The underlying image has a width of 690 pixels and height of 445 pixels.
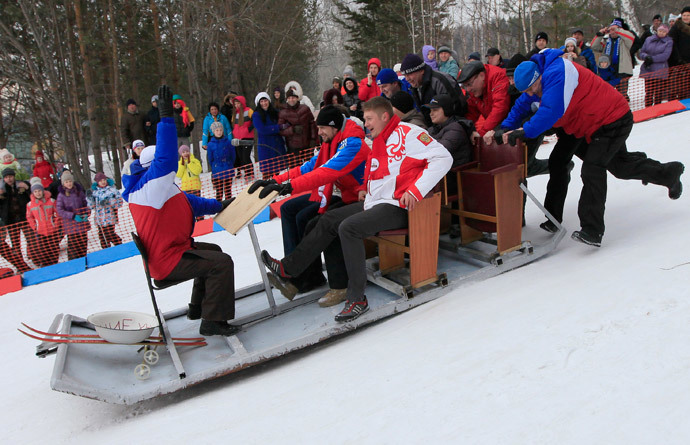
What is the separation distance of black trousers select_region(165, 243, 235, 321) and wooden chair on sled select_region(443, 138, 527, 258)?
78.5 inches

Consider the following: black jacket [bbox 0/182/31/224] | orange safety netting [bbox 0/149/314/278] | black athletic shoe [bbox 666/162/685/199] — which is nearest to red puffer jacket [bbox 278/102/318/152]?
orange safety netting [bbox 0/149/314/278]

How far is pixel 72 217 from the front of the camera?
8289 mm

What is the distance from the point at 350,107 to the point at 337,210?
5886 millimetres

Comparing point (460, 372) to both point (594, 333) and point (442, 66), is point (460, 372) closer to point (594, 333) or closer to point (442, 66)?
point (594, 333)

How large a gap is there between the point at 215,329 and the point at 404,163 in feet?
6.50

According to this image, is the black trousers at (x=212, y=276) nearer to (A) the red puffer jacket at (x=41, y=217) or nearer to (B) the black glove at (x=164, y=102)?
(B) the black glove at (x=164, y=102)

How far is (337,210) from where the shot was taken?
410cm

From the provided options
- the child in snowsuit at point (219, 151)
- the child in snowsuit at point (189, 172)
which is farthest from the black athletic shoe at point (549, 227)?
the child in snowsuit at point (219, 151)

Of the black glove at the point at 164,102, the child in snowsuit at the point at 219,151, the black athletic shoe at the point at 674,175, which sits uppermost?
the black glove at the point at 164,102

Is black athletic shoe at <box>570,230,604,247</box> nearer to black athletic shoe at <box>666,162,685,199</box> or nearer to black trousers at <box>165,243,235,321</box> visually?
black athletic shoe at <box>666,162,685,199</box>

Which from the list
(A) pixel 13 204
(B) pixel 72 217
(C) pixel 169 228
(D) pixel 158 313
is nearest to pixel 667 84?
(C) pixel 169 228

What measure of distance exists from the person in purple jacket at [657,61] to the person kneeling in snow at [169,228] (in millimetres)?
10615

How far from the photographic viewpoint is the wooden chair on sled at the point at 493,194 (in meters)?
4.23

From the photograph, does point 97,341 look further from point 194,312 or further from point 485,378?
point 485,378
